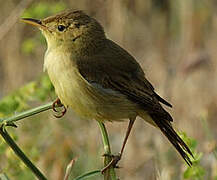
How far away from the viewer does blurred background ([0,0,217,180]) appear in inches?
210

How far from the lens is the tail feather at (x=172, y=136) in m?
3.13

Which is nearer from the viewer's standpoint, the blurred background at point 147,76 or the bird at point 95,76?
the bird at point 95,76

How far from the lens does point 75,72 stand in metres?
3.49

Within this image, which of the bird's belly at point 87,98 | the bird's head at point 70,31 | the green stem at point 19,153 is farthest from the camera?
the bird's head at point 70,31

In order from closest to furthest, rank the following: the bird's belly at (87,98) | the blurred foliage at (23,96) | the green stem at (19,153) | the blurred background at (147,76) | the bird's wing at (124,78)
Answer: the green stem at (19,153) < the blurred foliage at (23,96) < the bird's belly at (87,98) < the bird's wing at (124,78) < the blurred background at (147,76)

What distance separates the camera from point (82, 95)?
340 centimetres

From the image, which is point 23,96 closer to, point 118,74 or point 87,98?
point 87,98

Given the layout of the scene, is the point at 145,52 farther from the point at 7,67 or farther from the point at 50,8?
the point at 50,8

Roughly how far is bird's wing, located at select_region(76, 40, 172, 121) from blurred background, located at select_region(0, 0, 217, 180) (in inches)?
11.8

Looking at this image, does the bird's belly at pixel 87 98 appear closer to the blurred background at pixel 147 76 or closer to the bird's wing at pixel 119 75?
the bird's wing at pixel 119 75

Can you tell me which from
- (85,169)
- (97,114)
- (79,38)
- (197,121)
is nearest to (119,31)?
(197,121)

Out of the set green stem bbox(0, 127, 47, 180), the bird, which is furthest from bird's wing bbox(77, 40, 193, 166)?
green stem bbox(0, 127, 47, 180)

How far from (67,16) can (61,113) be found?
65 cm

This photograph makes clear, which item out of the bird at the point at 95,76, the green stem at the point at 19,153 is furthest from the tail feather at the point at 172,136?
the green stem at the point at 19,153
